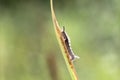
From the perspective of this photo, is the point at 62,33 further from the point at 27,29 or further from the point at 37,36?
the point at 27,29

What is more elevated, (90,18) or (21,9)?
(21,9)

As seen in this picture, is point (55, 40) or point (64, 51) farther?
point (55, 40)

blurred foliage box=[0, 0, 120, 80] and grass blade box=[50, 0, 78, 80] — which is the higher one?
blurred foliage box=[0, 0, 120, 80]

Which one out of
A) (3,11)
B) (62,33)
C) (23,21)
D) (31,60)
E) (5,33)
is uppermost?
(3,11)

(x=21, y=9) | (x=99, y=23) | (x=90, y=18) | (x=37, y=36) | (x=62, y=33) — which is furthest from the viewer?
(x=21, y=9)

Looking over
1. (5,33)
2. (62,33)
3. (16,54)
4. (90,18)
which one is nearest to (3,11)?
(5,33)

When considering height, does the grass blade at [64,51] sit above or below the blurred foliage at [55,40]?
below

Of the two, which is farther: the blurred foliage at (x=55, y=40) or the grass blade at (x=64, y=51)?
the blurred foliage at (x=55, y=40)

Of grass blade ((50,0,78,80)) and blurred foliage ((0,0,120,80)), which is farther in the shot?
blurred foliage ((0,0,120,80))
